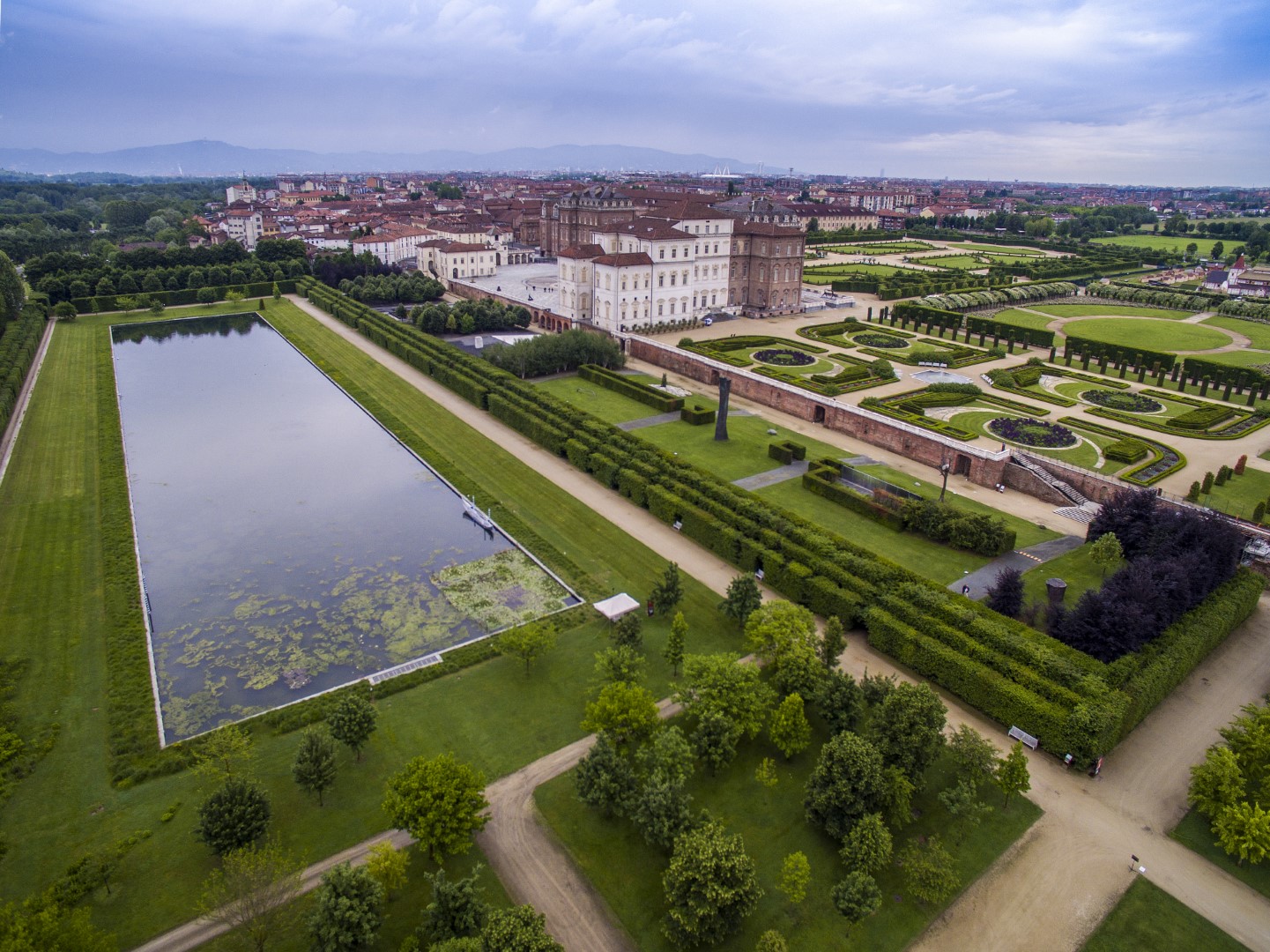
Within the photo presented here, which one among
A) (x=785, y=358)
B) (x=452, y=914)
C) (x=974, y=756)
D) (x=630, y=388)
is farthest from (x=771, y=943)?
(x=785, y=358)

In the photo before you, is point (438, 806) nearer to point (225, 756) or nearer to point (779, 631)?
point (225, 756)

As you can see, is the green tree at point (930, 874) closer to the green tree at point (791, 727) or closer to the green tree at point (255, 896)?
the green tree at point (791, 727)

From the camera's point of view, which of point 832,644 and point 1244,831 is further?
point 832,644

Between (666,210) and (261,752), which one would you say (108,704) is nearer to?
(261,752)

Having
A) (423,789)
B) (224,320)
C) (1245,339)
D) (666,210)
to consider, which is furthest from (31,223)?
(1245,339)

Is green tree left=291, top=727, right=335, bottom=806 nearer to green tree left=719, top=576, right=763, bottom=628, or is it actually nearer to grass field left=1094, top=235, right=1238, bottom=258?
green tree left=719, top=576, right=763, bottom=628

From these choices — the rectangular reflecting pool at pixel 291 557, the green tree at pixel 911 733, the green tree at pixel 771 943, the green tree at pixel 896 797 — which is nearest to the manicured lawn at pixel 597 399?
the rectangular reflecting pool at pixel 291 557
